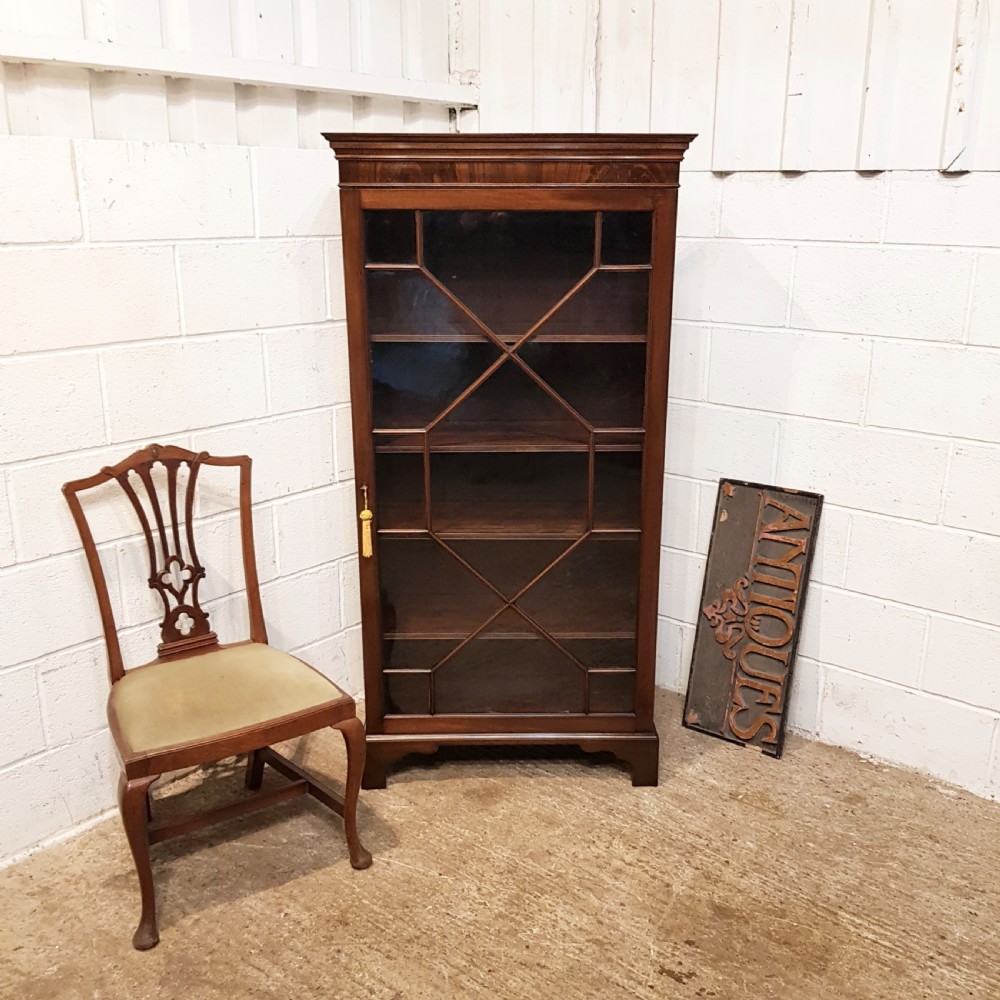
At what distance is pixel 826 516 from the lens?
2590 millimetres

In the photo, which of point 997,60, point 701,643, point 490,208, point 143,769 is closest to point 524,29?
point 490,208

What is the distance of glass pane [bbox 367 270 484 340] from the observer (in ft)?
7.27

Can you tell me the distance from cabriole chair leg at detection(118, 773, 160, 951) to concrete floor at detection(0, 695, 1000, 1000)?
34 mm

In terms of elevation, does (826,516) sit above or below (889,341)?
below

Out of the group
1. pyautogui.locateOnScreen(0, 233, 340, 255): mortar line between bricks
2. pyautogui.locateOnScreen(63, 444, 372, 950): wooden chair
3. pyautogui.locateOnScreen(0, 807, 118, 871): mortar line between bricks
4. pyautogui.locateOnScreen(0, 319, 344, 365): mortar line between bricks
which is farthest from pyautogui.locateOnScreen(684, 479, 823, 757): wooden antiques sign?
pyautogui.locateOnScreen(0, 807, 118, 871): mortar line between bricks

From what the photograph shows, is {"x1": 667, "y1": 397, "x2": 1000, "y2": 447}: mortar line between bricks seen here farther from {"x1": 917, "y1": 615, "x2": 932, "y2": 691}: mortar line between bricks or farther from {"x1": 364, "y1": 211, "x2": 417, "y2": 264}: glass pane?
{"x1": 364, "y1": 211, "x2": 417, "y2": 264}: glass pane

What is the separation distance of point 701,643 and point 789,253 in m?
1.08

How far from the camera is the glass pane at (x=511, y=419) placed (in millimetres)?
2307

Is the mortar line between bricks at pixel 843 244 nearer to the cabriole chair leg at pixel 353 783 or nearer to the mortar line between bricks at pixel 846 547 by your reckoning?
the mortar line between bricks at pixel 846 547

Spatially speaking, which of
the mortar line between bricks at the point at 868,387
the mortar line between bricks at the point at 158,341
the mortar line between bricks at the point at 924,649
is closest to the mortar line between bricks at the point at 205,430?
the mortar line between bricks at the point at 158,341

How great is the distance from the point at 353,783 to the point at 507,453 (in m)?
0.82

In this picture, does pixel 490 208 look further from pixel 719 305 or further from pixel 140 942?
pixel 140 942

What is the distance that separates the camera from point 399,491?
2.38 meters

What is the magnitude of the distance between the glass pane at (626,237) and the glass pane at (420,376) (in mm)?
334
